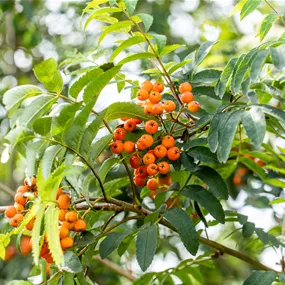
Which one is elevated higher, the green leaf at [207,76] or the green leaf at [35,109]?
the green leaf at [35,109]

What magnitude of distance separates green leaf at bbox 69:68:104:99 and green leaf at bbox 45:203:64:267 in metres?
0.31

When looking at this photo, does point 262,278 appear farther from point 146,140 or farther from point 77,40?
point 77,40

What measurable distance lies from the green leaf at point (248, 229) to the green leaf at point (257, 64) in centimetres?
63

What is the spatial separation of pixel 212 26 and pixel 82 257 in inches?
86.5

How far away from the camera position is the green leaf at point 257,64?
1.25 meters

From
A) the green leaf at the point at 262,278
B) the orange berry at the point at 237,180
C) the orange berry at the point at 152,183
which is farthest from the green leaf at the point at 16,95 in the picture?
the orange berry at the point at 237,180

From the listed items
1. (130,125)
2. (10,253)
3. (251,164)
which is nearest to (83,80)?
(130,125)

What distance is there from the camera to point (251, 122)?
1.22 m

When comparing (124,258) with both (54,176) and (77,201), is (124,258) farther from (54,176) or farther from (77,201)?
(54,176)

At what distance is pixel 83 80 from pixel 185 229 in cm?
42

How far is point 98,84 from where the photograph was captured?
1.26 m

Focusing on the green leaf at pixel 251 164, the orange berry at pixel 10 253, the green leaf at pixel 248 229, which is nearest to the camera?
the green leaf at pixel 248 229

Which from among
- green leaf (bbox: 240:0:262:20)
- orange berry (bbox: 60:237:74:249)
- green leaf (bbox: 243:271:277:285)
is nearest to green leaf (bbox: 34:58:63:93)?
orange berry (bbox: 60:237:74:249)

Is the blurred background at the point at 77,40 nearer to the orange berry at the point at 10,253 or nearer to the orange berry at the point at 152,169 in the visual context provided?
the orange berry at the point at 10,253
